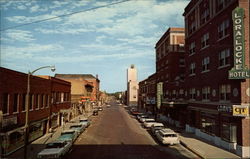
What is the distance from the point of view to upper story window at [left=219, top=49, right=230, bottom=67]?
22109mm

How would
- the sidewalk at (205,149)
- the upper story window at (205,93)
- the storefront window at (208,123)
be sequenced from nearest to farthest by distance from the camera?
1. the sidewalk at (205,149)
2. the storefront window at (208,123)
3. the upper story window at (205,93)

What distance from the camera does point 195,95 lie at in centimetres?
3078

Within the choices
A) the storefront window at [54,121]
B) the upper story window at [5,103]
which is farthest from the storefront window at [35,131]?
the upper story window at [5,103]

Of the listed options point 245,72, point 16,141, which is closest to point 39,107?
point 16,141

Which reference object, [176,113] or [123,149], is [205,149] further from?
[176,113]

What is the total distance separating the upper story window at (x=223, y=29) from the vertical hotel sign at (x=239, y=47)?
2446mm

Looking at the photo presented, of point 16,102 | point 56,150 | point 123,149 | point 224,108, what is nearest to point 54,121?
point 16,102

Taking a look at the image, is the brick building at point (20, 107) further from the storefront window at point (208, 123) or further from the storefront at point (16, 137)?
the storefront window at point (208, 123)

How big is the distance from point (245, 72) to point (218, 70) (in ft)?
16.4

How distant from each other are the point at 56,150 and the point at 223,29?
20013mm

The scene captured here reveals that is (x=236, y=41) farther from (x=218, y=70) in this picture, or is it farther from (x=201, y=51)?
(x=201, y=51)

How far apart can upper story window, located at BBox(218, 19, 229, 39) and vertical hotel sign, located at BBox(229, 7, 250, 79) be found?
8.03 feet

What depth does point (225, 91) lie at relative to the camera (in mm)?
22672

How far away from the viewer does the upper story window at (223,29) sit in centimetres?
2239
